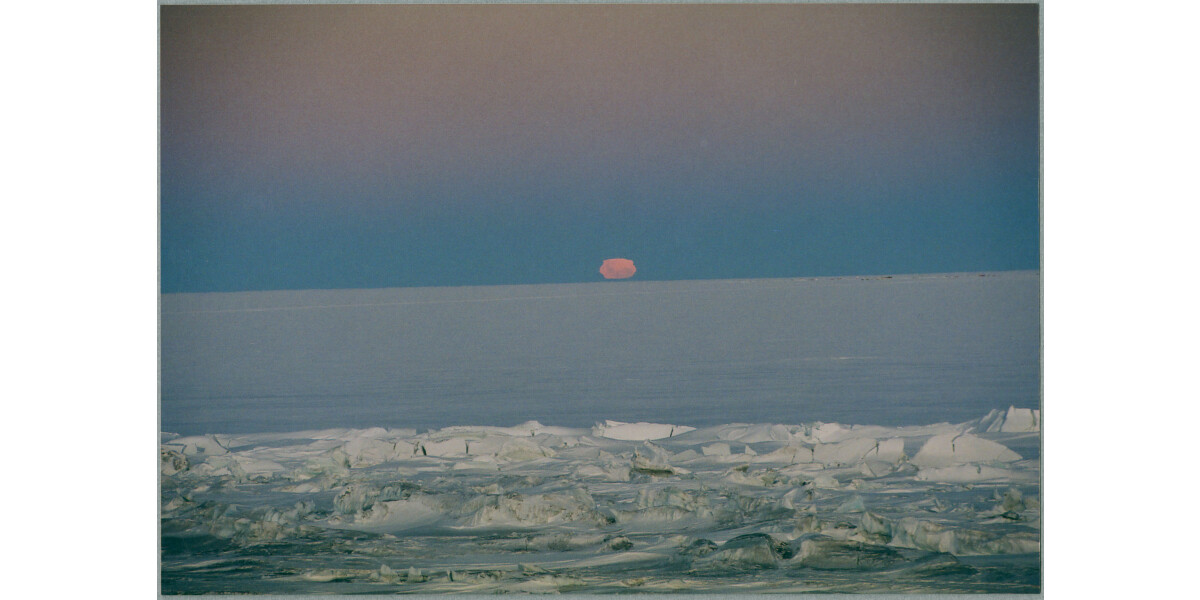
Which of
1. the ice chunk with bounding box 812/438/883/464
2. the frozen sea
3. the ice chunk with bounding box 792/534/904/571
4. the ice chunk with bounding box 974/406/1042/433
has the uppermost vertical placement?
the frozen sea

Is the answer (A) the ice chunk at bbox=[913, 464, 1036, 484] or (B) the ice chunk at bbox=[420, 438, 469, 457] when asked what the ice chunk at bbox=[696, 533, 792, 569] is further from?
(B) the ice chunk at bbox=[420, 438, 469, 457]

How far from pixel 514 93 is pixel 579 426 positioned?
1.21 metres

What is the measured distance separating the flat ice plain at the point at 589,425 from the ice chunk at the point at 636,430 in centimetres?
1

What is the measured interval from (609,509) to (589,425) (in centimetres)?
30

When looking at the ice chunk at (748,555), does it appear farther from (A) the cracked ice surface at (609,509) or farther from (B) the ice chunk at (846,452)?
(B) the ice chunk at (846,452)

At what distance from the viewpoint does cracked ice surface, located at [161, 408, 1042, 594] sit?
3791 mm

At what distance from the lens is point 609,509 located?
12.6 feet

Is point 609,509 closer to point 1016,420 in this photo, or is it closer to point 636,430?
point 636,430

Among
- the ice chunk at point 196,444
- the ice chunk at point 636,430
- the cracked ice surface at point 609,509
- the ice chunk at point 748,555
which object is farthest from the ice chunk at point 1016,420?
the ice chunk at point 196,444

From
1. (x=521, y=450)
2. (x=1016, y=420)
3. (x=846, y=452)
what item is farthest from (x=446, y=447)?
(x=1016, y=420)

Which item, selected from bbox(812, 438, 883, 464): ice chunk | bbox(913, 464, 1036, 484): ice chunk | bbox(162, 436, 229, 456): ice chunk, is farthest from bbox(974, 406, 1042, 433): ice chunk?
bbox(162, 436, 229, 456): ice chunk

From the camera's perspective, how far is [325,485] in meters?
3.85

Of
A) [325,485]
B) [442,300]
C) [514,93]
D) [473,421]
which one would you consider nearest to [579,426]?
[473,421]

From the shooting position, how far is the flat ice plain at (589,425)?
3.82 metres
